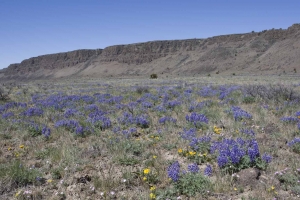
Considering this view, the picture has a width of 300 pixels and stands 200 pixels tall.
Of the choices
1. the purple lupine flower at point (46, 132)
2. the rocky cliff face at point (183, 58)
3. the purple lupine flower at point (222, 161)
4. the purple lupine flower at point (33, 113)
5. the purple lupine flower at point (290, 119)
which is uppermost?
the rocky cliff face at point (183, 58)

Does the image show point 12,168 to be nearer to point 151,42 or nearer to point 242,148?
point 242,148

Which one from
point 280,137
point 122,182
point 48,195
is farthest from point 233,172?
point 48,195

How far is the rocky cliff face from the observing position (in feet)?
228

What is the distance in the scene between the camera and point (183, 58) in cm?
10088

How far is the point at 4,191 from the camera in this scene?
404cm

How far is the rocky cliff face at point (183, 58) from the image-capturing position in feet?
228

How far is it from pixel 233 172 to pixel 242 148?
56 centimetres

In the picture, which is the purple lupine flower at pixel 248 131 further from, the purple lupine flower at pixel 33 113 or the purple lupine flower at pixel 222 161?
the purple lupine flower at pixel 33 113

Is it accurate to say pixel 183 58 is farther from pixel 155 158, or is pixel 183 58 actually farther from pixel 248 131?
pixel 155 158

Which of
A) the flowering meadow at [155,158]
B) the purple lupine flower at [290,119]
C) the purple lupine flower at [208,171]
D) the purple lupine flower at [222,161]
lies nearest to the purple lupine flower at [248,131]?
the flowering meadow at [155,158]

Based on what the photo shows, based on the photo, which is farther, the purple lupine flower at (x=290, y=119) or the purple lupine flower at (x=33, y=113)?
the purple lupine flower at (x=33, y=113)

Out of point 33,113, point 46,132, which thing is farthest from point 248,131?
point 33,113

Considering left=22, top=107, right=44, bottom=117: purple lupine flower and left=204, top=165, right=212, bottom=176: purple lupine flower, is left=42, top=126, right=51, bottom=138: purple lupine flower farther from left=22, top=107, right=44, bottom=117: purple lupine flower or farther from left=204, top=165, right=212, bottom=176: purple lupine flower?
left=204, top=165, right=212, bottom=176: purple lupine flower

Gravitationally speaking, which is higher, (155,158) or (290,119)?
(290,119)
